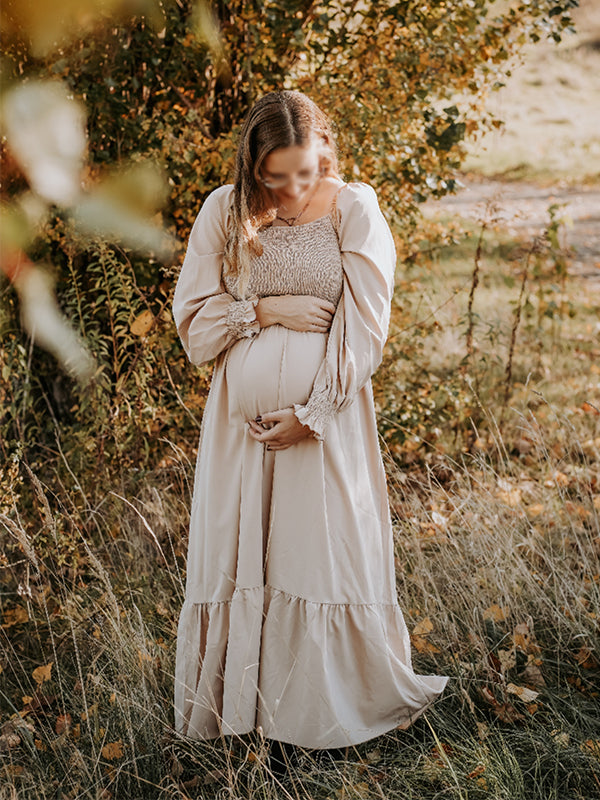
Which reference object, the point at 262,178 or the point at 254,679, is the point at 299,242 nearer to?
the point at 262,178

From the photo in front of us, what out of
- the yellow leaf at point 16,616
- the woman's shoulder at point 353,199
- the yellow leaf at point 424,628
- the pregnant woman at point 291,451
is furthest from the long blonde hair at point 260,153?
the yellow leaf at point 16,616

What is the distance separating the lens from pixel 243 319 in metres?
2.57

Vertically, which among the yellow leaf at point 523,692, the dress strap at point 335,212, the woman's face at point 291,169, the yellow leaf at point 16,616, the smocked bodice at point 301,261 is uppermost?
the woman's face at point 291,169

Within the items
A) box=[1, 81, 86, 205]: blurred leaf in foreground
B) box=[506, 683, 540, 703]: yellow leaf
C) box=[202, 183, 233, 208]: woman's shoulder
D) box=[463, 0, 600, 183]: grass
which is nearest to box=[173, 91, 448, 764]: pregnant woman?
box=[202, 183, 233, 208]: woman's shoulder

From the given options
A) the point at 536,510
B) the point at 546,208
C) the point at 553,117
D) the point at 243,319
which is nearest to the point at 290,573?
the point at 243,319

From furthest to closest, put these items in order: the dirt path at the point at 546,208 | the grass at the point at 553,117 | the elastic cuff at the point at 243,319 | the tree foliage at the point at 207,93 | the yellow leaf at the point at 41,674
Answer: the grass at the point at 553,117
the dirt path at the point at 546,208
the tree foliage at the point at 207,93
the yellow leaf at the point at 41,674
the elastic cuff at the point at 243,319

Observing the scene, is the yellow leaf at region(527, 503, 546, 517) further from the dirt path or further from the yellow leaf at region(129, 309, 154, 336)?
the dirt path

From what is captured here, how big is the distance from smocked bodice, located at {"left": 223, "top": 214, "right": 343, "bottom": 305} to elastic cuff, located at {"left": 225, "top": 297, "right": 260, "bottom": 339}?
3.1 inches

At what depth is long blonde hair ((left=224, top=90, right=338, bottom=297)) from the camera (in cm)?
246

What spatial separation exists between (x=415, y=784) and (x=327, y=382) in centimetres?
123

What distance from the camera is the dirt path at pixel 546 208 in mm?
9336

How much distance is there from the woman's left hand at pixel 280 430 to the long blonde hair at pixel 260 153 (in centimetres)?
39

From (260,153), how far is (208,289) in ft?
1.43

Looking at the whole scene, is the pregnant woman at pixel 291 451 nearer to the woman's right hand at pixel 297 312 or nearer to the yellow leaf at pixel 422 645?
the woman's right hand at pixel 297 312
